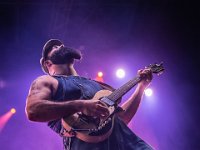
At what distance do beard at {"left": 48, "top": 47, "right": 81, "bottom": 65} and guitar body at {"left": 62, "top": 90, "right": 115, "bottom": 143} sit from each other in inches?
44.6

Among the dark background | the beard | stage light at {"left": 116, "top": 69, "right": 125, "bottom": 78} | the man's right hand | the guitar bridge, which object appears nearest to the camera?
the man's right hand

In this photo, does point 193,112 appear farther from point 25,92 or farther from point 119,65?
point 25,92

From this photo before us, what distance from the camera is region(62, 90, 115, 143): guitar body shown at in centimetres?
289

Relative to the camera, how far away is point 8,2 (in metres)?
7.74

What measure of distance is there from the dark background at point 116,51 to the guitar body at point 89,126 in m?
4.66

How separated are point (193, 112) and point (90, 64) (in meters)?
2.84

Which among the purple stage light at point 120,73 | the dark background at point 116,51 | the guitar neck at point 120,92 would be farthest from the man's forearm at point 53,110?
the purple stage light at point 120,73

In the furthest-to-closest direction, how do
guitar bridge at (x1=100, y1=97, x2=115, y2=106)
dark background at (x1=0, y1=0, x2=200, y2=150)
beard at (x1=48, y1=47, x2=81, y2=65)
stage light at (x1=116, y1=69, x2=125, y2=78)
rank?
stage light at (x1=116, y1=69, x2=125, y2=78) → dark background at (x1=0, y1=0, x2=200, y2=150) → beard at (x1=48, y1=47, x2=81, y2=65) → guitar bridge at (x1=100, y1=97, x2=115, y2=106)

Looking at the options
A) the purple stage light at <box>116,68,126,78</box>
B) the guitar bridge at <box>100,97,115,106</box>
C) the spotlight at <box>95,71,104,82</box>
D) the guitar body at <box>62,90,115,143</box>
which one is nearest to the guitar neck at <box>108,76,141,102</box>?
the guitar bridge at <box>100,97,115,106</box>

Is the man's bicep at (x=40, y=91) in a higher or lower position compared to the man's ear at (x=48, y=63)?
lower

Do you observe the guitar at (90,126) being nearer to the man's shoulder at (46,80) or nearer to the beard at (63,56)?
the man's shoulder at (46,80)

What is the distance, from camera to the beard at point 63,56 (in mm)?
3959

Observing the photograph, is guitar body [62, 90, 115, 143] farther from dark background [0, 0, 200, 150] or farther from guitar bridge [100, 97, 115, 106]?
dark background [0, 0, 200, 150]


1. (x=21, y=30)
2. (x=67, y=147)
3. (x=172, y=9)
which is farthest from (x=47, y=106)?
(x=21, y=30)
